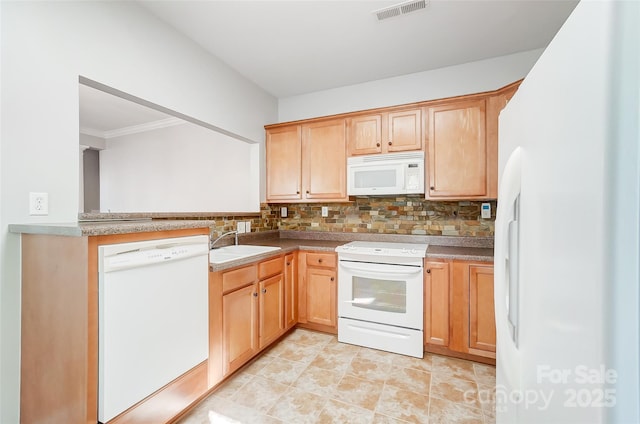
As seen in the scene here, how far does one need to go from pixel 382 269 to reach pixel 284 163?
162 centimetres

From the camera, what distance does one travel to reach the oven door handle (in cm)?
228

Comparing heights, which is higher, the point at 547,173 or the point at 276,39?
the point at 276,39

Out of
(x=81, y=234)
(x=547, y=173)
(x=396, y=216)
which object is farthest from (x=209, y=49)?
(x=547, y=173)

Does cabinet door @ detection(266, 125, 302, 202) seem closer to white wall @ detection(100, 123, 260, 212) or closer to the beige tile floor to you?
white wall @ detection(100, 123, 260, 212)

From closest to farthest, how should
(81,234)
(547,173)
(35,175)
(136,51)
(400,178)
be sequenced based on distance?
(547,173) → (81,234) → (35,175) → (136,51) → (400,178)

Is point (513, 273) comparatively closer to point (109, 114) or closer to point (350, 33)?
point (350, 33)

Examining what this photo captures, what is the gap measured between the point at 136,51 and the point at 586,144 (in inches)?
92.5

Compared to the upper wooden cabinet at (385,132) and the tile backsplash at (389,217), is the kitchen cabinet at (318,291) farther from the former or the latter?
the upper wooden cabinet at (385,132)

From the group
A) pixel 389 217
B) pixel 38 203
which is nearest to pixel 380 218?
pixel 389 217

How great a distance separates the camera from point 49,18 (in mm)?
1410

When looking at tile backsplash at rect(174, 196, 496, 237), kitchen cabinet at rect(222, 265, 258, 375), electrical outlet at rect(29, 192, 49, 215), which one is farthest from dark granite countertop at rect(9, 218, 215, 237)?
tile backsplash at rect(174, 196, 496, 237)

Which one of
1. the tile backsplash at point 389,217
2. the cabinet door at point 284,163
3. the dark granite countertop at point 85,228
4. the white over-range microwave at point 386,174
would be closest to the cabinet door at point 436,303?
the tile backsplash at point 389,217

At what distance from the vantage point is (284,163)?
317cm

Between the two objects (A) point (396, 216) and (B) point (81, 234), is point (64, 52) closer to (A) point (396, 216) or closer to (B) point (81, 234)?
(B) point (81, 234)
